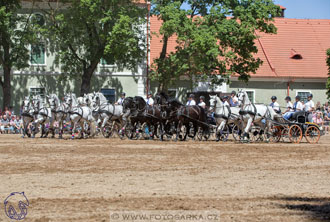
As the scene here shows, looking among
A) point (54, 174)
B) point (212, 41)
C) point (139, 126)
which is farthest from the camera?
point (212, 41)

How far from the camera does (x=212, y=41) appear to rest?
125 feet

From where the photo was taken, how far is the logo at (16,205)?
9.05 m

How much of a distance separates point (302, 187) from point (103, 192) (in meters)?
3.45

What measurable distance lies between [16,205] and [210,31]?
2992 cm

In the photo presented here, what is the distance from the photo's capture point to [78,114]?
28688mm

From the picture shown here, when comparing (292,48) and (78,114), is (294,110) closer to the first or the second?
(78,114)

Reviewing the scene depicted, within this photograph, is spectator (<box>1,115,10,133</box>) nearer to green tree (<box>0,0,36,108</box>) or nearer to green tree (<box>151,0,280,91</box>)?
green tree (<box>0,0,36,108</box>)

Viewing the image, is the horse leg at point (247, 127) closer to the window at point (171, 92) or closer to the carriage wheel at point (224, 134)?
the carriage wheel at point (224, 134)

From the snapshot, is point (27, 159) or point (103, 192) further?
point (27, 159)

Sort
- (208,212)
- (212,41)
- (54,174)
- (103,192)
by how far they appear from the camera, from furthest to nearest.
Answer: (212,41) → (54,174) → (103,192) → (208,212)

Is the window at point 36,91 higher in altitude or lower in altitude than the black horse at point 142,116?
higher

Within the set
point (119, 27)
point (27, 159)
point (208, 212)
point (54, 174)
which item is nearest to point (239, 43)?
point (119, 27)

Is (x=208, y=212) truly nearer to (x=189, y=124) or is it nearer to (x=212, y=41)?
(x=189, y=124)

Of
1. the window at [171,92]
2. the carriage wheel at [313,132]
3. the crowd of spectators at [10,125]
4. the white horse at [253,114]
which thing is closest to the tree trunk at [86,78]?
the crowd of spectators at [10,125]
